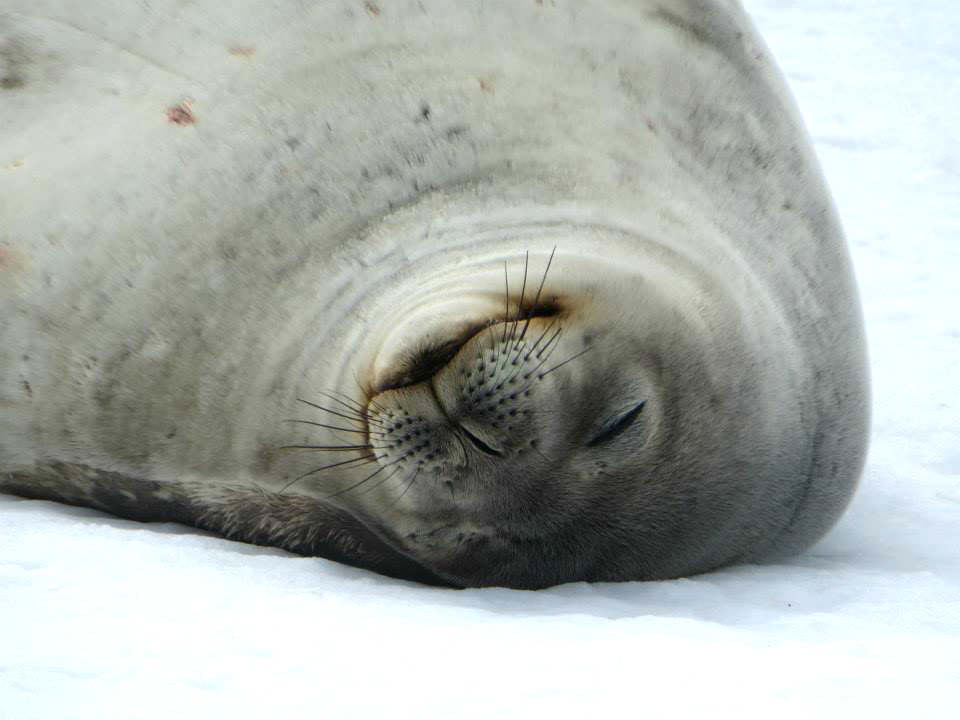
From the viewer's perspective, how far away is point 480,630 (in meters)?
2.26

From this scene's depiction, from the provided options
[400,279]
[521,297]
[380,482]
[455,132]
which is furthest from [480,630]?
[455,132]

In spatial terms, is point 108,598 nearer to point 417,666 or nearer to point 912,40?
point 417,666

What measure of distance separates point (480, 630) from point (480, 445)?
0.40m

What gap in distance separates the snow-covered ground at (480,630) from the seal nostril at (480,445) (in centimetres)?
29

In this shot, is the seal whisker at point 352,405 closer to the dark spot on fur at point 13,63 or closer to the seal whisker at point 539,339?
the seal whisker at point 539,339

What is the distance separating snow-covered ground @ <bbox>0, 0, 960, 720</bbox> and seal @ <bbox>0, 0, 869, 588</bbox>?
0.13 meters

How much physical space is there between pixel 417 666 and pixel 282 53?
4.99 feet

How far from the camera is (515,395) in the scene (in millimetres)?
2480

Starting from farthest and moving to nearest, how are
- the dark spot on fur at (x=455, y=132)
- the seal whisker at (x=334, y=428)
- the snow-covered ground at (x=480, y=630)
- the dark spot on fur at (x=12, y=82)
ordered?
1. the dark spot on fur at (x=12, y=82)
2. the dark spot on fur at (x=455, y=132)
3. the seal whisker at (x=334, y=428)
4. the snow-covered ground at (x=480, y=630)

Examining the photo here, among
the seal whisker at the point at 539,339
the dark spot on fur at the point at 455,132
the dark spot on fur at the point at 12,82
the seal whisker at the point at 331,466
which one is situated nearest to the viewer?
the seal whisker at the point at 539,339

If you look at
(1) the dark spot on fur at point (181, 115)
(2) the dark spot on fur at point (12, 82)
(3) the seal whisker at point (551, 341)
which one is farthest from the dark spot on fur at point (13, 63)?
(3) the seal whisker at point (551, 341)

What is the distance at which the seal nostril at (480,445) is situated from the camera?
2508 millimetres

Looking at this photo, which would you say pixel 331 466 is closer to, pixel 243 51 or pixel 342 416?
pixel 342 416

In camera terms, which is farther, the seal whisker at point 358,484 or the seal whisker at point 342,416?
the seal whisker at point 358,484
